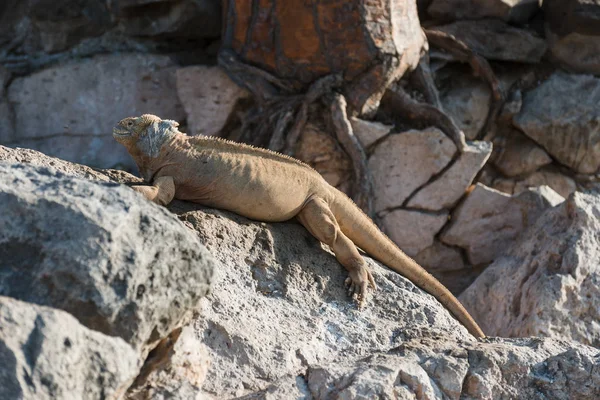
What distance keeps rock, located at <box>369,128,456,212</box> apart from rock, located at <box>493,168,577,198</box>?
1.47 m

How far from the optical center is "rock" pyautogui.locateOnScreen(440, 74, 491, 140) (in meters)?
10.9

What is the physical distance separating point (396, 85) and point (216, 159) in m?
4.81

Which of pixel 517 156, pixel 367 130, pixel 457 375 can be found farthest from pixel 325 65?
pixel 457 375

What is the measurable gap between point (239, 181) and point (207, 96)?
4.89m

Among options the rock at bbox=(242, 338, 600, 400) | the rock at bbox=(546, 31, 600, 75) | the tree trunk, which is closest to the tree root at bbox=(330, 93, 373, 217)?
the tree trunk

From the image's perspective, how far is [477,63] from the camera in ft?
35.6

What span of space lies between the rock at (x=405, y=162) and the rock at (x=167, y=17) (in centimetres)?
272

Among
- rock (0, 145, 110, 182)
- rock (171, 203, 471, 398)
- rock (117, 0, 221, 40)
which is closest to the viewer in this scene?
rock (171, 203, 471, 398)

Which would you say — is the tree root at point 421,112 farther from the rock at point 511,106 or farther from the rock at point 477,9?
the rock at point 477,9

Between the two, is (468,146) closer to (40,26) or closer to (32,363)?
(40,26)

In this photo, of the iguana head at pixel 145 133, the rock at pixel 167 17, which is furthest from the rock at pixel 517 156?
the iguana head at pixel 145 133

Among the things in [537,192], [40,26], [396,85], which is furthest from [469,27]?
[40,26]

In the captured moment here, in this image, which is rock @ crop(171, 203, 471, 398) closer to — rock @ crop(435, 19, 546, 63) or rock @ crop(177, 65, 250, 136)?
rock @ crop(177, 65, 250, 136)

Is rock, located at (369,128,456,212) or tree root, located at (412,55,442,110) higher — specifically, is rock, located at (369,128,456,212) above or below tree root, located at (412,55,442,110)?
below
